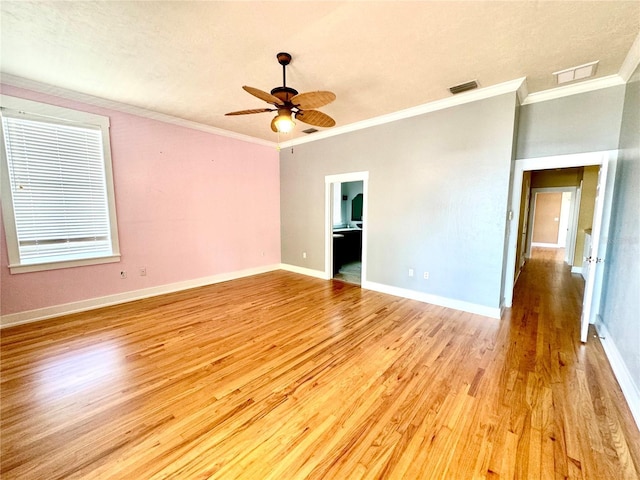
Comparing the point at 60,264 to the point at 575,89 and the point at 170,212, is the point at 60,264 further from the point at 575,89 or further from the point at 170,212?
the point at 575,89

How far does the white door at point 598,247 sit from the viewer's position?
263 cm

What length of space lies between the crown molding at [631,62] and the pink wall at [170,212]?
5.33 metres

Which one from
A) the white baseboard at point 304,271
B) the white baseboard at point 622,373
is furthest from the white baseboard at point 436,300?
the white baseboard at point 304,271

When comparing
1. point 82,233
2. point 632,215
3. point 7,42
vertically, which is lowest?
point 82,233

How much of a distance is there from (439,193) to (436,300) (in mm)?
1611

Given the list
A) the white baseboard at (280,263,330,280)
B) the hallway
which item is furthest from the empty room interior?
the white baseboard at (280,263,330,280)

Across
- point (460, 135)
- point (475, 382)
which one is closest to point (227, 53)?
point (460, 135)

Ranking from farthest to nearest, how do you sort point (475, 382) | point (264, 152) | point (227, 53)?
point (264, 152)
point (227, 53)
point (475, 382)

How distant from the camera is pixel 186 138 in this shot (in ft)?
14.5

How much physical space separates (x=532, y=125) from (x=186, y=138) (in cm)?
531

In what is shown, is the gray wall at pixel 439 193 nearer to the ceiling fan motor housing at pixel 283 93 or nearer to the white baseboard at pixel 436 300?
the white baseboard at pixel 436 300

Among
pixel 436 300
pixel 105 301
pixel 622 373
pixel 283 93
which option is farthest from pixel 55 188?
pixel 622 373

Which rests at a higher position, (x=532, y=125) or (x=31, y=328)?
(x=532, y=125)

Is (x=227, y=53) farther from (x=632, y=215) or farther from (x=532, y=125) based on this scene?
(x=632, y=215)
